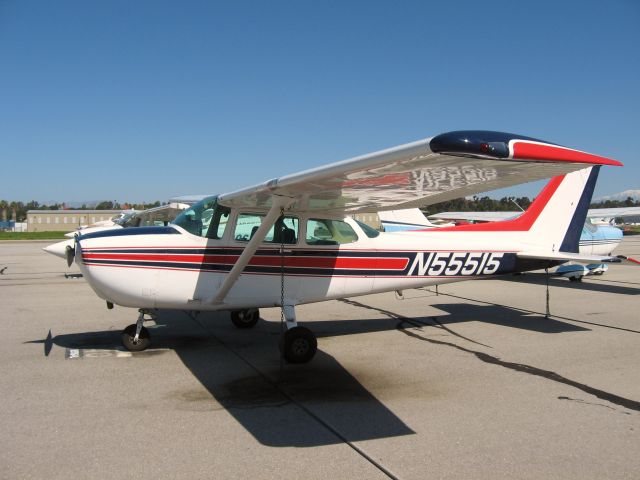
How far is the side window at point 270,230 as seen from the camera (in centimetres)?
661

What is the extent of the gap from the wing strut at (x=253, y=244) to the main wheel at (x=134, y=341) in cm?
115

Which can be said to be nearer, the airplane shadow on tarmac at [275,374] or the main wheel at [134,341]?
the airplane shadow on tarmac at [275,374]

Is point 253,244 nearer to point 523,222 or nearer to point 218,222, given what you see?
point 218,222

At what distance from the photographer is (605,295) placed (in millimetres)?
11844

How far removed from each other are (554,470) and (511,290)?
33.1 feet

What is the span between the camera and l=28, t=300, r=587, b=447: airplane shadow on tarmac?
14.1 ft

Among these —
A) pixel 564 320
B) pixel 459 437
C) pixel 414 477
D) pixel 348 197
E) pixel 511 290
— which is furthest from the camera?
pixel 511 290

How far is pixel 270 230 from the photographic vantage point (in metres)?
6.70

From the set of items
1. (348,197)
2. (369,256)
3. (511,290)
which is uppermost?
(348,197)

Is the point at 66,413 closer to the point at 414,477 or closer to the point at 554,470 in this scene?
the point at 414,477

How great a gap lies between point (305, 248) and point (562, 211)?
4.71 m

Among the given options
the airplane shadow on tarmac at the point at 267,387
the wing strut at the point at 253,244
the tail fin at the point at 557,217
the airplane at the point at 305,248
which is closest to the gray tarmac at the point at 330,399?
the airplane shadow on tarmac at the point at 267,387

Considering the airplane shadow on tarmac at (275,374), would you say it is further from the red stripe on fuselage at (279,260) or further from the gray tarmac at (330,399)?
the red stripe on fuselage at (279,260)

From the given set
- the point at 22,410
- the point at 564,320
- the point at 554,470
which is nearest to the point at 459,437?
the point at 554,470
